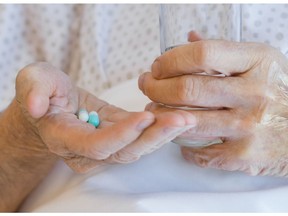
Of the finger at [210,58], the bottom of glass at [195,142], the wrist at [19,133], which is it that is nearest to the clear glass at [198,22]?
the bottom of glass at [195,142]

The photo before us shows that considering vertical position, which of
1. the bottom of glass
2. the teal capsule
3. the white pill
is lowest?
the bottom of glass

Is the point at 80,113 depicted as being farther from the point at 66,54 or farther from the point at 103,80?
the point at 66,54

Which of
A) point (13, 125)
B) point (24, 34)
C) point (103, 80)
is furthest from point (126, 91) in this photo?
point (24, 34)

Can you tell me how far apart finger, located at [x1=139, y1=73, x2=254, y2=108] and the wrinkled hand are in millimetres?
69

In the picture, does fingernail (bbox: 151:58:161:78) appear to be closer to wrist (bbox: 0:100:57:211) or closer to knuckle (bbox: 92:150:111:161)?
knuckle (bbox: 92:150:111:161)

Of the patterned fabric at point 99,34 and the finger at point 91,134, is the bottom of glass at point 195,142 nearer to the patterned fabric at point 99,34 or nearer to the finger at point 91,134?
the finger at point 91,134

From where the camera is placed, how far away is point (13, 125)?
2.76 ft

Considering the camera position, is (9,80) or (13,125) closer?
(13,125)

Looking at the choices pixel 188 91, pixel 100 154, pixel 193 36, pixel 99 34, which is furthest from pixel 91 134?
pixel 99 34

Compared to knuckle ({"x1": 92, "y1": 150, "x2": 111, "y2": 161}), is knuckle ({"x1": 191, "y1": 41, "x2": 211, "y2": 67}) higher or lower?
knuckle ({"x1": 191, "y1": 41, "x2": 211, "y2": 67})

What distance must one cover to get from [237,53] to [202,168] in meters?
0.20

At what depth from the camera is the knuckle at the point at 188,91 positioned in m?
0.65

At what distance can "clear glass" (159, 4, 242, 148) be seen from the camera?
0.78 meters

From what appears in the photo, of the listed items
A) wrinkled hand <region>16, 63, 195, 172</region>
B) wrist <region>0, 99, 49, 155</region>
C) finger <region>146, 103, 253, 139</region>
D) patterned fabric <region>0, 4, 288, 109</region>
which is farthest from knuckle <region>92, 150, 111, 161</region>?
patterned fabric <region>0, 4, 288, 109</region>
